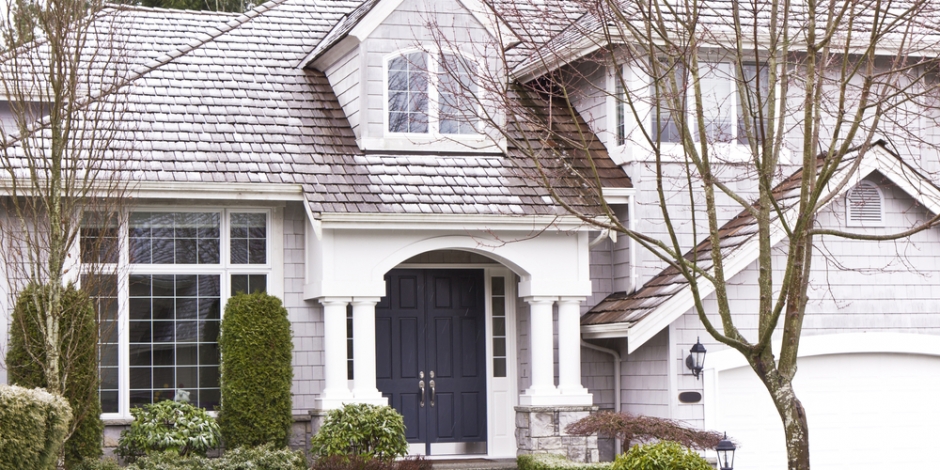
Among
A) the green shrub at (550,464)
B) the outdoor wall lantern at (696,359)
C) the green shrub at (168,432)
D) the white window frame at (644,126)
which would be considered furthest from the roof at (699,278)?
the green shrub at (168,432)

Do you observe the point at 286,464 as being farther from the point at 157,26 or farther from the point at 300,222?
the point at 157,26

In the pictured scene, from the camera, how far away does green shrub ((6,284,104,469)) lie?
11.5 m

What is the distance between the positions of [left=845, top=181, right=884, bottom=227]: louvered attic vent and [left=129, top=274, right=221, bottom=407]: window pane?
25.0 ft

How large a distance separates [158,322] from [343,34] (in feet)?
13.2

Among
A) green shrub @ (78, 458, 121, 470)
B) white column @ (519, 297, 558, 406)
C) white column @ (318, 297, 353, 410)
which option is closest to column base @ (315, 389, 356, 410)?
white column @ (318, 297, 353, 410)

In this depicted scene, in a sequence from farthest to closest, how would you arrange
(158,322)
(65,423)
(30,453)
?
(158,322)
(65,423)
(30,453)

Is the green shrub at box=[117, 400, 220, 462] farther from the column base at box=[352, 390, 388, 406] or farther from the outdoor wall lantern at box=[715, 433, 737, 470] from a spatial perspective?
the outdoor wall lantern at box=[715, 433, 737, 470]

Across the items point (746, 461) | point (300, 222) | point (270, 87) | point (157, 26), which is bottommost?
point (746, 461)

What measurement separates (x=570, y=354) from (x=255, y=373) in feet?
12.0

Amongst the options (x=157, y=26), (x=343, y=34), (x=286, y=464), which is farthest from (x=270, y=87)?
(x=286, y=464)

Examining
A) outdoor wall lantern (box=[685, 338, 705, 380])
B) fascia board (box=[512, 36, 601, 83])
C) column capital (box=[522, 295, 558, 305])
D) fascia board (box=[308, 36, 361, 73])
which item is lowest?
outdoor wall lantern (box=[685, 338, 705, 380])

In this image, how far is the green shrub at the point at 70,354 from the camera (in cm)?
1155

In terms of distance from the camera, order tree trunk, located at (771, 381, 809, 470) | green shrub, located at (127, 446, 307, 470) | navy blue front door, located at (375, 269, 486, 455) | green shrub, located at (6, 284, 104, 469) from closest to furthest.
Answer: tree trunk, located at (771, 381, 809, 470), green shrub, located at (6, 284, 104, 469), green shrub, located at (127, 446, 307, 470), navy blue front door, located at (375, 269, 486, 455)

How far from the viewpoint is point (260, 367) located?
12625 millimetres
